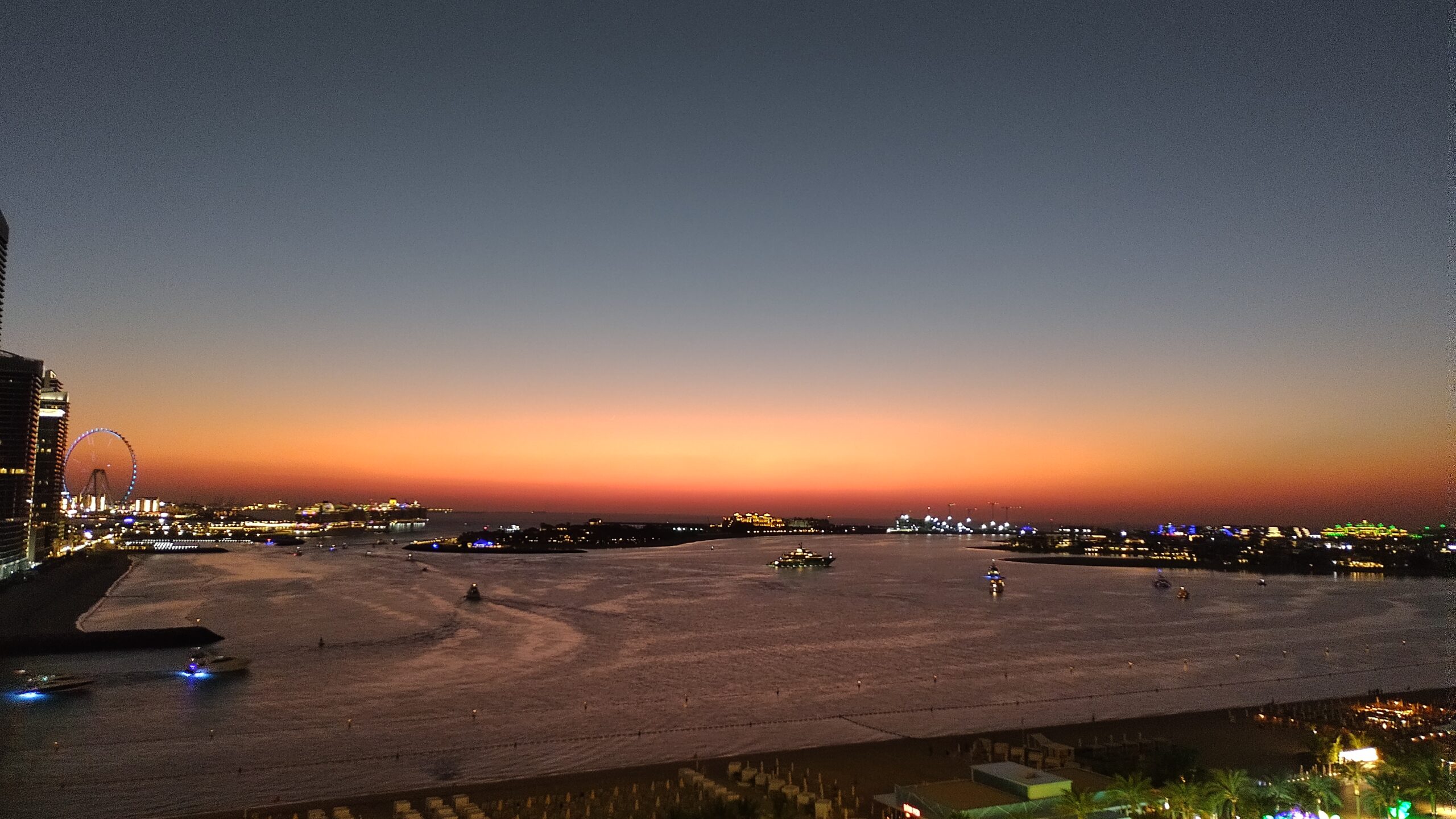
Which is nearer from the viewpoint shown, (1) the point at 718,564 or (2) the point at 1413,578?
(2) the point at 1413,578

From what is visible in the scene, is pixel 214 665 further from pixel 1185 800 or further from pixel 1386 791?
pixel 1386 791

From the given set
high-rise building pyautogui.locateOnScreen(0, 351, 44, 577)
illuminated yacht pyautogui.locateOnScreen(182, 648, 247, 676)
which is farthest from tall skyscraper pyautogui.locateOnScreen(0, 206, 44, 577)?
illuminated yacht pyautogui.locateOnScreen(182, 648, 247, 676)

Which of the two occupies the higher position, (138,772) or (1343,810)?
(1343,810)

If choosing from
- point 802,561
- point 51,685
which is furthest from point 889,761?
point 802,561

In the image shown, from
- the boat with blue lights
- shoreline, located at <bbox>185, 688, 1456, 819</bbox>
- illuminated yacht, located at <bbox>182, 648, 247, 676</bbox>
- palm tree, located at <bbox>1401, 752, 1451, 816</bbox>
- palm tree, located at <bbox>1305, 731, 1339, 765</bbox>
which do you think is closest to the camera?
palm tree, located at <bbox>1401, 752, 1451, 816</bbox>

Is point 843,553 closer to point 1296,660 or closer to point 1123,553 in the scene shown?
point 1123,553

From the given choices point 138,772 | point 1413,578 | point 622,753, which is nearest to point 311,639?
point 138,772

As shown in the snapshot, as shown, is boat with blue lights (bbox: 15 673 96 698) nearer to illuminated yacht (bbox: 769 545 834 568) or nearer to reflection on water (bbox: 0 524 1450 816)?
reflection on water (bbox: 0 524 1450 816)
